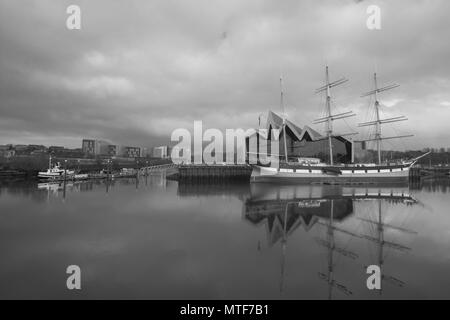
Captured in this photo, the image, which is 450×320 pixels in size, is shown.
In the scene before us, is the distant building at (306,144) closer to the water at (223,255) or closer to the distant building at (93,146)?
→ the water at (223,255)

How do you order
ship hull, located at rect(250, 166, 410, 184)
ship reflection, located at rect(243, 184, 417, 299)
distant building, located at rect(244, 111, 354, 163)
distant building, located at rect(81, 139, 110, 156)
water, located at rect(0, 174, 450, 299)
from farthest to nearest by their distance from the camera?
distant building, located at rect(81, 139, 110, 156)
distant building, located at rect(244, 111, 354, 163)
ship hull, located at rect(250, 166, 410, 184)
ship reflection, located at rect(243, 184, 417, 299)
water, located at rect(0, 174, 450, 299)

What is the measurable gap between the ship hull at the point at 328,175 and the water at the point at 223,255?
86.5 ft

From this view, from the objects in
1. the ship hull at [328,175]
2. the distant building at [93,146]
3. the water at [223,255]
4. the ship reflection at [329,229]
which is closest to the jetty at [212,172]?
the ship hull at [328,175]

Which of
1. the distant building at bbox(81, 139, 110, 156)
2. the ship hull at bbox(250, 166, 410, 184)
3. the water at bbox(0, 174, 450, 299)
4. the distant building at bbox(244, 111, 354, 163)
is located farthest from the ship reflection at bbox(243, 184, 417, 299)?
the distant building at bbox(81, 139, 110, 156)

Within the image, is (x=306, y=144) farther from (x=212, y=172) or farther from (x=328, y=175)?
(x=212, y=172)

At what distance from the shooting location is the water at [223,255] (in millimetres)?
5543

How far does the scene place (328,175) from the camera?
41812 mm

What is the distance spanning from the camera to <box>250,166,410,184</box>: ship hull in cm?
4050

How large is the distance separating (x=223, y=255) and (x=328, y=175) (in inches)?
1495

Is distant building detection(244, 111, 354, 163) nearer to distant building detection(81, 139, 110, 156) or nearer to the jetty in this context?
the jetty

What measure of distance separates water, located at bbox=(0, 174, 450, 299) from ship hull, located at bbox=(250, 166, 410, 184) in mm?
26379

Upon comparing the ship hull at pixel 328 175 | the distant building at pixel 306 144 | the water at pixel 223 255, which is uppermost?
the distant building at pixel 306 144
